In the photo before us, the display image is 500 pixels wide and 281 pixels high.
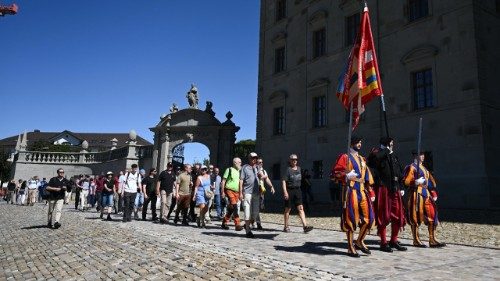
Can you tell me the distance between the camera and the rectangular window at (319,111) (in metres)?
22.5

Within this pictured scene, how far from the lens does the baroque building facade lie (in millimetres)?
15406

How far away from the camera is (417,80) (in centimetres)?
1783

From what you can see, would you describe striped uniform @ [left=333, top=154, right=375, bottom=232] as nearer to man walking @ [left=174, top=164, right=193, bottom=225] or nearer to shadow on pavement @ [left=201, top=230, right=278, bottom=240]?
shadow on pavement @ [left=201, top=230, right=278, bottom=240]

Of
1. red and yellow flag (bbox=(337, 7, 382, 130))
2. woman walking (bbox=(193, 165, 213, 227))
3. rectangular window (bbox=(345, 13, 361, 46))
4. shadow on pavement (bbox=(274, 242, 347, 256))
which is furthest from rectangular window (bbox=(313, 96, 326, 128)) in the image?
shadow on pavement (bbox=(274, 242, 347, 256))

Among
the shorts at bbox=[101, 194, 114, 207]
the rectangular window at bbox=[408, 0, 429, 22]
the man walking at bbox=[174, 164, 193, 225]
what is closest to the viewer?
the man walking at bbox=[174, 164, 193, 225]

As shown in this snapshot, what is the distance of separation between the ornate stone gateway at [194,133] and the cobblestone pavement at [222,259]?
1607 centimetres

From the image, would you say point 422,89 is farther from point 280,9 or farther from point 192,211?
point 280,9

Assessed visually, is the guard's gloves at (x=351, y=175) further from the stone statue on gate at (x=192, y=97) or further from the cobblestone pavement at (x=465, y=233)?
the stone statue on gate at (x=192, y=97)

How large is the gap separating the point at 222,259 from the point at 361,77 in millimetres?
4173

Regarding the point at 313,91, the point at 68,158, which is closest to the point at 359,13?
the point at 313,91

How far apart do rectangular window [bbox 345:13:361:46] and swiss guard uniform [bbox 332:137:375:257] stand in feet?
51.5

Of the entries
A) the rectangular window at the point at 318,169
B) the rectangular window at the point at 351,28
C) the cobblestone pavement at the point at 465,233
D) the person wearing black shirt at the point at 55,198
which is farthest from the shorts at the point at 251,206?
the rectangular window at the point at 351,28

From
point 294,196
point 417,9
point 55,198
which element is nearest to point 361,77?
point 294,196

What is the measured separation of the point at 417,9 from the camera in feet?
60.1
